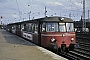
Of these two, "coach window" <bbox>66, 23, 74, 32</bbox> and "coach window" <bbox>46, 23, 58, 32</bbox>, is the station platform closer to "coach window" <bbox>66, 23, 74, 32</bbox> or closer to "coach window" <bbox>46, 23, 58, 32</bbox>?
"coach window" <bbox>46, 23, 58, 32</bbox>

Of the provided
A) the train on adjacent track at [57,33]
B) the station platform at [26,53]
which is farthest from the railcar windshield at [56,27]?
the station platform at [26,53]

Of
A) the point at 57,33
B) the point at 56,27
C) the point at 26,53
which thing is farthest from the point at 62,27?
the point at 26,53

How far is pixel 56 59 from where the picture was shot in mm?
10844

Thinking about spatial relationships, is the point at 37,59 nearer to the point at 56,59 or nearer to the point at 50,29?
the point at 56,59

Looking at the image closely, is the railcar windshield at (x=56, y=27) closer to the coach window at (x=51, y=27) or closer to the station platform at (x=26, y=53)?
the coach window at (x=51, y=27)

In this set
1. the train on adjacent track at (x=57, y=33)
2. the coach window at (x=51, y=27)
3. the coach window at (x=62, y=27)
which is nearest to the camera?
the train on adjacent track at (x=57, y=33)

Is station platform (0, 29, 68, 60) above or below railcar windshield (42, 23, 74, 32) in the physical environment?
below

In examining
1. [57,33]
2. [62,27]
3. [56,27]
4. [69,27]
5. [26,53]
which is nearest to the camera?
[26,53]

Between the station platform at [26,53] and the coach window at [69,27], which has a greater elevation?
the coach window at [69,27]

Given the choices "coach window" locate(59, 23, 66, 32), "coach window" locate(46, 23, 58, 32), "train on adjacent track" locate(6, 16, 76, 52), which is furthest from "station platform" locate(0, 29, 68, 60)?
"coach window" locate(59, 23, 66, 32)

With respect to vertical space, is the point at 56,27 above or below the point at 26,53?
above

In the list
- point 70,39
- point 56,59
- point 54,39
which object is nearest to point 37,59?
point 56,59

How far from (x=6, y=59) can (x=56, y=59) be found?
2.67 meters

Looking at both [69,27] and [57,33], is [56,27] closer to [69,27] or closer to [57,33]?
[57,33]
